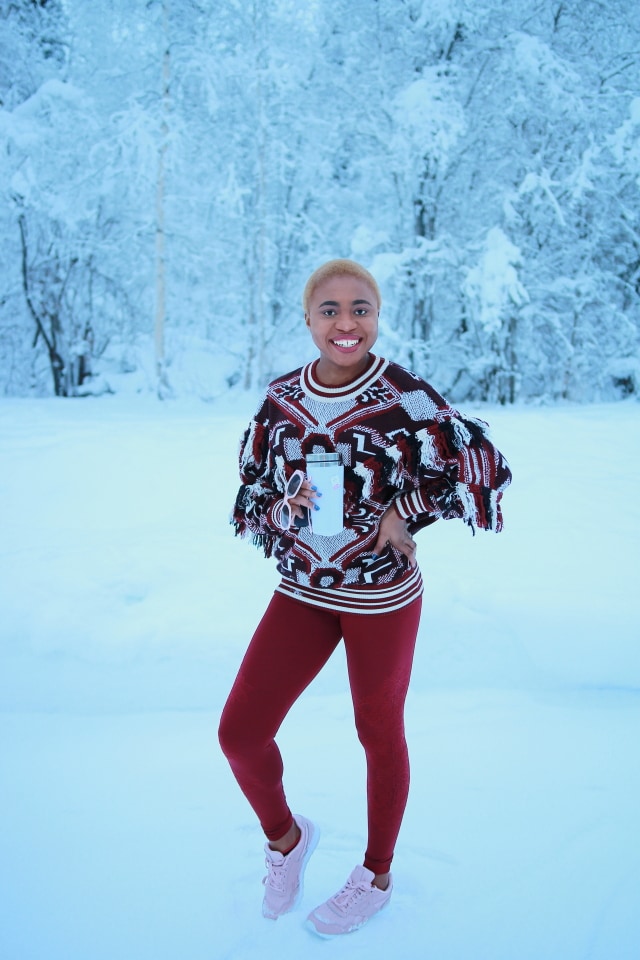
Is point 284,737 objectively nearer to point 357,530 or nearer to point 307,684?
point 307,684

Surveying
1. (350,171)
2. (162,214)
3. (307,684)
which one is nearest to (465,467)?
(307,684)

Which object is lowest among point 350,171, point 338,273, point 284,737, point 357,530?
point 284,737

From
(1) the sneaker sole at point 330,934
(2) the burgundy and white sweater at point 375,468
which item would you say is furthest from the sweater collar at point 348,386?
(1) the sneaker sole at point 330,934

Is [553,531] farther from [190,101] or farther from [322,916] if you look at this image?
[190,101]

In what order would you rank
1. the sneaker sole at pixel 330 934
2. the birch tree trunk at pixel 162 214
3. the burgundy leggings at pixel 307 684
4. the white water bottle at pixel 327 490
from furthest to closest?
the birch tree trunk at pixel 162 214 → the sneaker sole at pixel 330 934 → the burgundy leggings at pixel 307 684 → the white water bottle at pixel 327 490

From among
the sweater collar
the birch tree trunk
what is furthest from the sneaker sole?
the birch tree trunk

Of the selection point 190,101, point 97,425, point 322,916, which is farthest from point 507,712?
point 190,101

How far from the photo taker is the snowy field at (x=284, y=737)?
1649mm

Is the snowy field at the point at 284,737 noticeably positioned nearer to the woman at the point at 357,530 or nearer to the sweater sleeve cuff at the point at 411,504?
the woman at the point at 357,530

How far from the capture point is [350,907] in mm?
1608

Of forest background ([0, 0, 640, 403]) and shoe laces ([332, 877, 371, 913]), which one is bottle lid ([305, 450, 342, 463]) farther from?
forest background ([0, 0, 640, 403])

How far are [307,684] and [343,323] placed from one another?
3.03 ft

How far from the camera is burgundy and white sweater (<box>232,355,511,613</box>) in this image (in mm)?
1422

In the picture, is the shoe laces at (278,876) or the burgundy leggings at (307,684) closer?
the burgundy leggings at (307,684)
